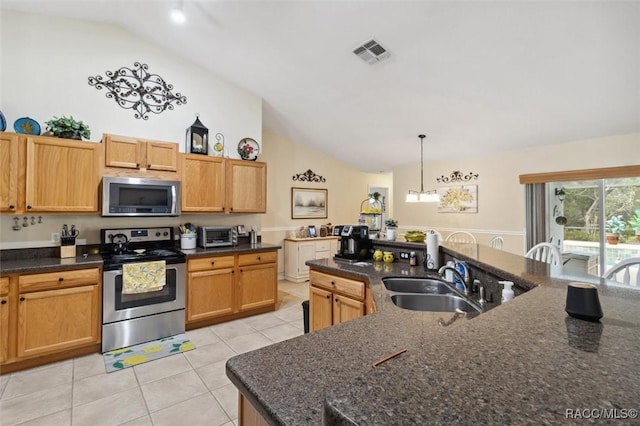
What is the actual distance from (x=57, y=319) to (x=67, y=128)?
72.7 inches

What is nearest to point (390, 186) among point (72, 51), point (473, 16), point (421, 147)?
point (421, 147)

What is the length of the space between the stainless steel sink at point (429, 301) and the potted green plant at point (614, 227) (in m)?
3.95

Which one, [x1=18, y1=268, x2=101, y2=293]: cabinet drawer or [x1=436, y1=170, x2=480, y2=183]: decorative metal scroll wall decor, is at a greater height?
[x1=436, y1=170, x2=480, y2=183]: decorative metal scroll wall decor

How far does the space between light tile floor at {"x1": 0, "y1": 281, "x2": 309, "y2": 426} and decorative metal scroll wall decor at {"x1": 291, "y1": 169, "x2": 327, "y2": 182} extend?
3.74 m

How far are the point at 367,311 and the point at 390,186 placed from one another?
Answer: 6180 mm

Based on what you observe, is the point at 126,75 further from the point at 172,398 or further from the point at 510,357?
the point at 510,357

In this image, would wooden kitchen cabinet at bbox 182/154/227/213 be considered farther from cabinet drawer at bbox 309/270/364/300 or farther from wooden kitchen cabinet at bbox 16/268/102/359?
cabinet drawer at bbox 309/270/364/300

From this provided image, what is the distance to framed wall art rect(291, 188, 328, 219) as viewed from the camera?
6.17 meters

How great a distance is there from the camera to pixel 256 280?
388 cm

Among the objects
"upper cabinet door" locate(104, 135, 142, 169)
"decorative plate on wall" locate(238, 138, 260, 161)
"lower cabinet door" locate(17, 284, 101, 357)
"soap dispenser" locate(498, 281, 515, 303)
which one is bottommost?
"lower cabinet door" locate(17, 284, 101, 357)

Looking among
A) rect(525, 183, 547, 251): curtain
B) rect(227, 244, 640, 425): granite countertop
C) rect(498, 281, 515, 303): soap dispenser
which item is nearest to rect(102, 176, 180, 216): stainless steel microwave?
rect(227, 244, 640, 425): granite countertop

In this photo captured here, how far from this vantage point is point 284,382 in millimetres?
860

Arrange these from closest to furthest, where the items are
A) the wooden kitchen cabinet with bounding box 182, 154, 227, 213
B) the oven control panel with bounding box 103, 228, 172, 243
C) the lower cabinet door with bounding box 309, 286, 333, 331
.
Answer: the lower cabinet door with bounding box 309, 286, 333, 331
the oven control panel with bounding box 103, 228, 172, 243
the wooden kitchen cabinet with bounding box 182, 154, 227, 213

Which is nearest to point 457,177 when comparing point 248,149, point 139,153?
point 248,149
